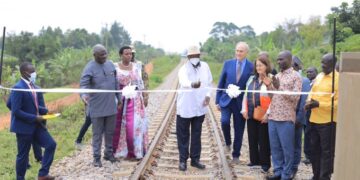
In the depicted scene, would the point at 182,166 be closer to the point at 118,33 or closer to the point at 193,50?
the point at 193,50

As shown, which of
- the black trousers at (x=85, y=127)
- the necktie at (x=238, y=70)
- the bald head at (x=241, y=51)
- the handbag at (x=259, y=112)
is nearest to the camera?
the handbag at (x=259, y=112)

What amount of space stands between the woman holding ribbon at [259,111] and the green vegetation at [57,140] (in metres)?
3.52

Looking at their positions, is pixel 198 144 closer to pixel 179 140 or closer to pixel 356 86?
pixel 179 140

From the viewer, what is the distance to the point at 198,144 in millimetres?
7461

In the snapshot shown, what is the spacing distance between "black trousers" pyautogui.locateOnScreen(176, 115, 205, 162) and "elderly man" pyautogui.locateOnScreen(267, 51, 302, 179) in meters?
1.38

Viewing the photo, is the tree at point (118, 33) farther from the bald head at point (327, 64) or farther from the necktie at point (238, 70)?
the bald head at point (327, 64)

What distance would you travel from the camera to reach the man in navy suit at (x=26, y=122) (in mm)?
5949

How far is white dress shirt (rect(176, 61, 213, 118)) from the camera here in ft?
23.9

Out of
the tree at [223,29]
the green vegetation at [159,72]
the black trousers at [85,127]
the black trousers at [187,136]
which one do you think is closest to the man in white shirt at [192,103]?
the black trousers at [187,136]

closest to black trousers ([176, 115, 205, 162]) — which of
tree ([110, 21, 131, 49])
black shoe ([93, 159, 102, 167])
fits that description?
black shoe ([93, 159, 102, 167])

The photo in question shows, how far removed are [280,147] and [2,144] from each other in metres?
6.40

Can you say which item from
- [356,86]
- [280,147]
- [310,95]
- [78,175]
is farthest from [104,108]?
[356,86]

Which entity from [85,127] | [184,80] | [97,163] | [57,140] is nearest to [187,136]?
[184,80]

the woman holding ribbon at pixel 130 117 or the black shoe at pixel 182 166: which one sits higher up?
the woman holding ribbon at pixel 130 117
